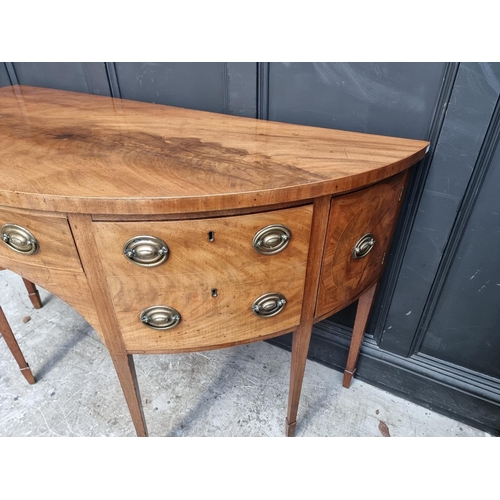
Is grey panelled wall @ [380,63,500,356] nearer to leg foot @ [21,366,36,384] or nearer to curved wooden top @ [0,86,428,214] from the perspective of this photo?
curved wooden top @ [0,86,428,214]

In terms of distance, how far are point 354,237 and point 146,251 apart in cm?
44

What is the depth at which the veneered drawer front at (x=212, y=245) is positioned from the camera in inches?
25.7

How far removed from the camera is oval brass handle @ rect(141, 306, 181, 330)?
76 centimetres

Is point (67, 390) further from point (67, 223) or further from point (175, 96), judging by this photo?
point (175, 96)

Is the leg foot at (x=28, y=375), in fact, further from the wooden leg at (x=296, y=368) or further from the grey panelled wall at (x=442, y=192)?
the grey panelled wall at (x=442, y=192)

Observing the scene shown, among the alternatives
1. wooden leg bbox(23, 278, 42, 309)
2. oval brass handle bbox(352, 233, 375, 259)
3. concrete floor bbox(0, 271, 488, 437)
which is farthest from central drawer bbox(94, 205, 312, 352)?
wooden leg bbox(23, 278, 42, 309)

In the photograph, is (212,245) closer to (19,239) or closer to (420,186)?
(19,239)

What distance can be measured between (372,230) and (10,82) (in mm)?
1729

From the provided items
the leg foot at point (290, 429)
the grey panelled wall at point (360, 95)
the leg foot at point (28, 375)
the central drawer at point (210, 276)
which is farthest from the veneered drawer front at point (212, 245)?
the leg foot at point (28, 375)

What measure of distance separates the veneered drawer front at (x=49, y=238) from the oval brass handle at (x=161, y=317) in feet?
0.52

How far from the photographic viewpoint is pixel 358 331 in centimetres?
123

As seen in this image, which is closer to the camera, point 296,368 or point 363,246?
point 363,246

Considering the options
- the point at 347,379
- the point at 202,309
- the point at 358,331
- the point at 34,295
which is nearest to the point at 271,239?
the point at 202,309
